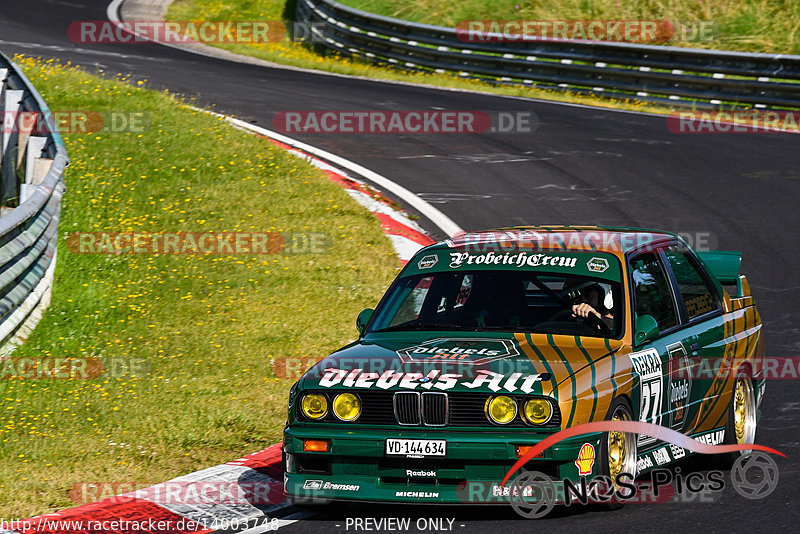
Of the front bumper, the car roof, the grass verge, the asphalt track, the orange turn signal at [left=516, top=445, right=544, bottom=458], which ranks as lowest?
the grass verge

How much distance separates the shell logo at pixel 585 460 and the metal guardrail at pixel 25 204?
539 cm

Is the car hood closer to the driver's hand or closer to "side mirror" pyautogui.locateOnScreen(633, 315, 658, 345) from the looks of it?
"side mirror" pyautogui.locateOnScreen(633, 315, 658, 345)

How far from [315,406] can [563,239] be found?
2154 millimetres

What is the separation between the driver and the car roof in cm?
29

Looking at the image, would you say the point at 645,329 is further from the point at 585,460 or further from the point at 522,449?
the point at 522,449

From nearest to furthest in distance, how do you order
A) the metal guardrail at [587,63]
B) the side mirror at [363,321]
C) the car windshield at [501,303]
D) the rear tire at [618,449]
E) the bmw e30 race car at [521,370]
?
the bmw e30 race car at [521,370], the rear tire at [618,449], the car windshield at [501,303], the side mirror at [363,321], the metal guardrail at [587,63]

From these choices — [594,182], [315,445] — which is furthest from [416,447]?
[594,182]

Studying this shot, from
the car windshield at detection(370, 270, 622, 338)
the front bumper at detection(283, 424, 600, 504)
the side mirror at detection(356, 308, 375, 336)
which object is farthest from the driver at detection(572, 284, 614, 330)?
the side mirror at detection(356, 308, 375, 336)

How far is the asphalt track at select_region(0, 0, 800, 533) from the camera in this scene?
643 centimetres

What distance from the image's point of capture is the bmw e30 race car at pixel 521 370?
241 inches

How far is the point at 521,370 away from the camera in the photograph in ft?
20.5

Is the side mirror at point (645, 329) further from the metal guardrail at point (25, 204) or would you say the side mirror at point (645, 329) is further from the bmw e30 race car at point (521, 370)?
the metal guardrail at point (25, 204)

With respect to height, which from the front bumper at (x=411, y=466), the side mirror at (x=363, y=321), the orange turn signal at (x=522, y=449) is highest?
the side mirror at (x=363, y=321)

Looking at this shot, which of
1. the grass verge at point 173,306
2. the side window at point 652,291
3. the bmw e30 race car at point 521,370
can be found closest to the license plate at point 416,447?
the bmw e30 race car at point 521,370
